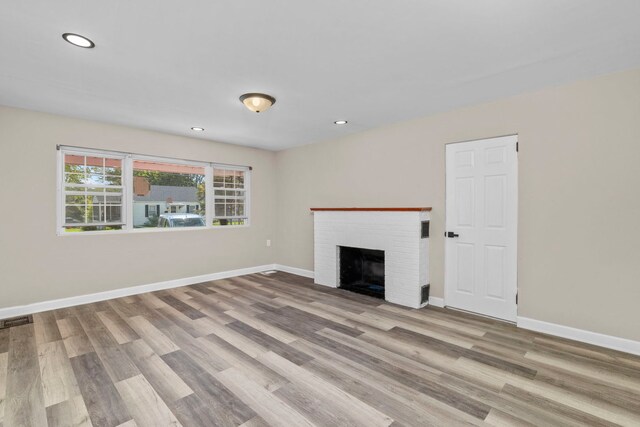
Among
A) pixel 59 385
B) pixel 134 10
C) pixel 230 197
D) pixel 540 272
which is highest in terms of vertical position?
pixel 134 10

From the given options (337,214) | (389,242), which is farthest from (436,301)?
(337,214)

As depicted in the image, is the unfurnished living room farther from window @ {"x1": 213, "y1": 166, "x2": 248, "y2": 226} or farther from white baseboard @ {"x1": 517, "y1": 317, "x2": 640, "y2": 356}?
window @ {"x1": 213, "y1": 166, "x2": 248, "y2": 226}

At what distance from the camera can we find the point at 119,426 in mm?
1734

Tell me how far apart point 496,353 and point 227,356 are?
232 centimetres

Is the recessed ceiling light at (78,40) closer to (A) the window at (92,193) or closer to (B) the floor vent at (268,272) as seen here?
(A) the window at (92,193)

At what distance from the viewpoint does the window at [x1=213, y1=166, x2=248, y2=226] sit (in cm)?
542

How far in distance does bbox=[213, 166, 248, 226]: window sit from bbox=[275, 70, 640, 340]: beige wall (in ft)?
10.9

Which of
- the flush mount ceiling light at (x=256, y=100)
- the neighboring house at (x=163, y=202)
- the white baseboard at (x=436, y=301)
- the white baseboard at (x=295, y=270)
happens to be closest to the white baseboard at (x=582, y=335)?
the white baseboard at (x=436, y=301)

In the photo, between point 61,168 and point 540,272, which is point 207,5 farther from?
point 540,272

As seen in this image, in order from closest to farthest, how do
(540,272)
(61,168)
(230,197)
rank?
(540,272) < (61,168) < (230,197)

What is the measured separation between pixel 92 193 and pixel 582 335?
591cm

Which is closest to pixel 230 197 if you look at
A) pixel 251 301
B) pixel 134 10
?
pixel 251 301

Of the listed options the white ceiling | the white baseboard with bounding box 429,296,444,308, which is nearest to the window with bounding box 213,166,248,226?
the white ceiling

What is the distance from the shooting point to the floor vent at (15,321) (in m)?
3.24
